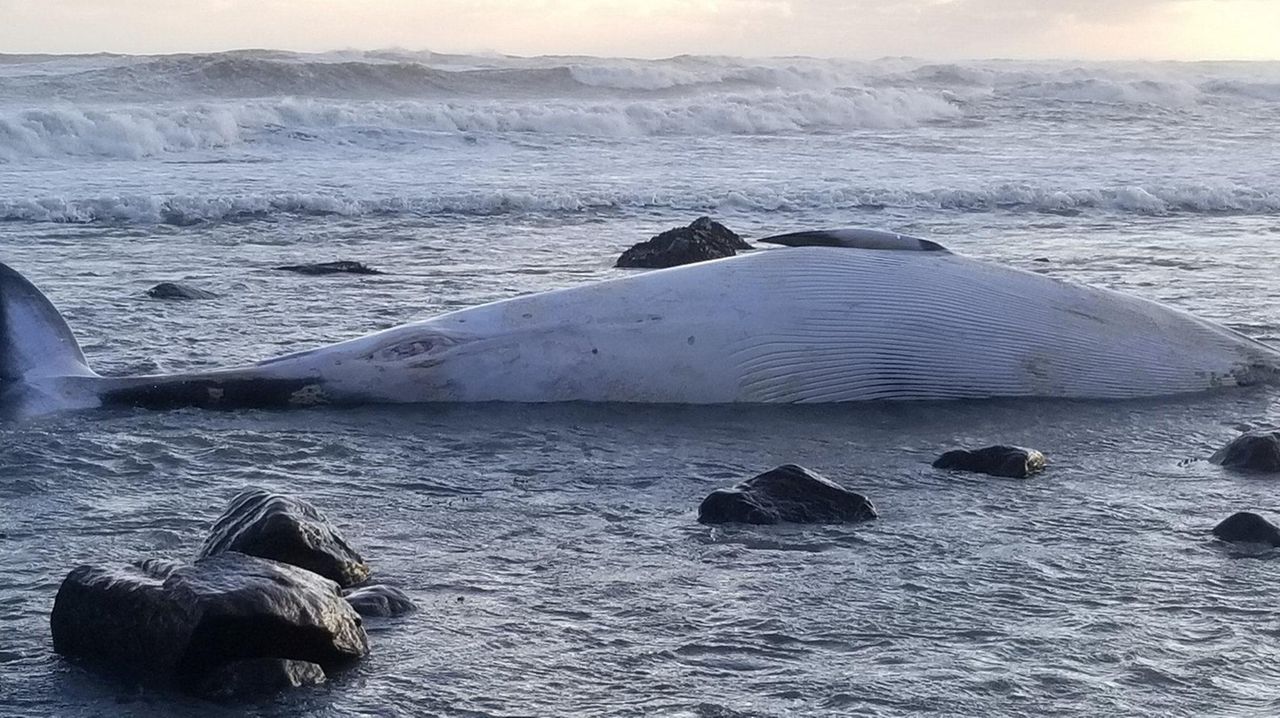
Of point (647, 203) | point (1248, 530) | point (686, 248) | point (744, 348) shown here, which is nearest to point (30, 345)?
point (744, 348)

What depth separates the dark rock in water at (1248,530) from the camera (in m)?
6.32

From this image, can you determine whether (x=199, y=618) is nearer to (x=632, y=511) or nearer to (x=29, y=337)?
(x=632, y=511)

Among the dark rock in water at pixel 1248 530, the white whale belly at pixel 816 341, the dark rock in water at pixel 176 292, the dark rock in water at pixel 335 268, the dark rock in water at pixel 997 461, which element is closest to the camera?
the dark rock in water at pixel 1248 530

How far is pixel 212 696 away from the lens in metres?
4.57

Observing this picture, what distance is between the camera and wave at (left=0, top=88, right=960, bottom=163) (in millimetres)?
29906

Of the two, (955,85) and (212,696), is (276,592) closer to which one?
(212,696)

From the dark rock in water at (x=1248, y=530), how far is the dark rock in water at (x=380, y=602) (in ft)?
11.1

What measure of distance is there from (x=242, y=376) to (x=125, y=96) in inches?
1380

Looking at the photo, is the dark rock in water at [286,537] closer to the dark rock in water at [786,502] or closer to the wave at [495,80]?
the dark rock in water at [786,502]

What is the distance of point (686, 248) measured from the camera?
14.7 meters

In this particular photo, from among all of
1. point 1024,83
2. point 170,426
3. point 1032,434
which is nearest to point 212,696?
point 170,426

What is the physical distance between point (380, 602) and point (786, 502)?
198 centimetres

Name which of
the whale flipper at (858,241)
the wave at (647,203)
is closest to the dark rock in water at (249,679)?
the whale flipper at (858,241)

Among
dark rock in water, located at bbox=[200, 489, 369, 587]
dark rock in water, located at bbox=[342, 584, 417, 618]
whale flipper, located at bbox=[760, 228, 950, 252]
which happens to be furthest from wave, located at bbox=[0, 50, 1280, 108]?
dark rock in water, located at bbox=[342, 584, 417, 618]
